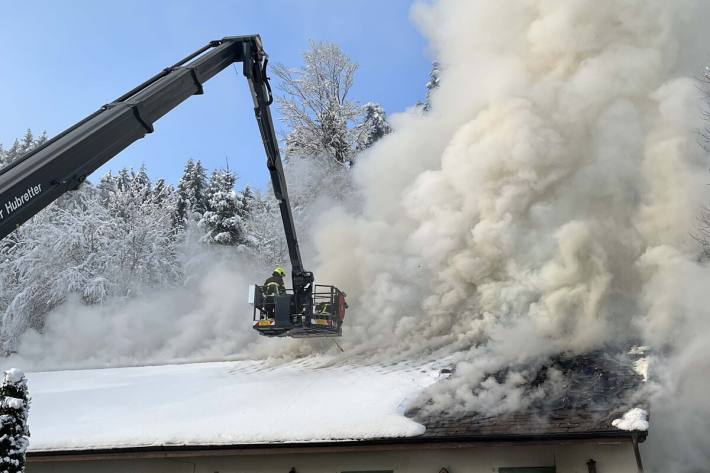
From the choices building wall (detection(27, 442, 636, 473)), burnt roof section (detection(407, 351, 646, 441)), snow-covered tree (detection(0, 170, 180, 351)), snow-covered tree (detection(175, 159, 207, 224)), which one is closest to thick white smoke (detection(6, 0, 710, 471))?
burnt roof section (detection(407, 351, 646, 441))

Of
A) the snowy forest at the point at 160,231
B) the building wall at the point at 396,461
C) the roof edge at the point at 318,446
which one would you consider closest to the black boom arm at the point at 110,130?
the roof edge at the point at 318,446

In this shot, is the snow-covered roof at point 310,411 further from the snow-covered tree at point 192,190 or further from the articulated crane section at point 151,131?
the snow-covered tree at point 192,190

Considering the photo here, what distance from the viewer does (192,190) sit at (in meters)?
41.5

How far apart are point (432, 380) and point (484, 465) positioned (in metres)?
2.14

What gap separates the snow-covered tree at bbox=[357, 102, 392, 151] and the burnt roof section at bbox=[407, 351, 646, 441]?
19738mm

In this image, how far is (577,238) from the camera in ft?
44.7

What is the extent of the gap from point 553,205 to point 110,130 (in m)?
10.9

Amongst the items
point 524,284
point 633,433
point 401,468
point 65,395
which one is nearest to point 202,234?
point 65,395

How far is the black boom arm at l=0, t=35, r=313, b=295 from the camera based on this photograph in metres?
6.13

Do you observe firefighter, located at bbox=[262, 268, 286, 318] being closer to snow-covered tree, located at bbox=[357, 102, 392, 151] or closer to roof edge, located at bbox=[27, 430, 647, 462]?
roof edge, located at bbox=[27, 430, 647, 462]

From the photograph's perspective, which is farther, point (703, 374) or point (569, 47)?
point (569, 47)

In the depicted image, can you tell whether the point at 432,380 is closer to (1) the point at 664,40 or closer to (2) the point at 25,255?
(1) the point at 664,40

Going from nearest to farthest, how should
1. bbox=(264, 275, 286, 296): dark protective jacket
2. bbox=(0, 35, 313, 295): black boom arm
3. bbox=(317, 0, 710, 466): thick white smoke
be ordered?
bbox=(0, 35, 313, 295): black boom arm, bbox=(317, 0, 710, 466): thick white smoke, bbox=(264, 275, 286, 296): dark protective jacket

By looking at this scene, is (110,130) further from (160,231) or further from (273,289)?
(160,231)
